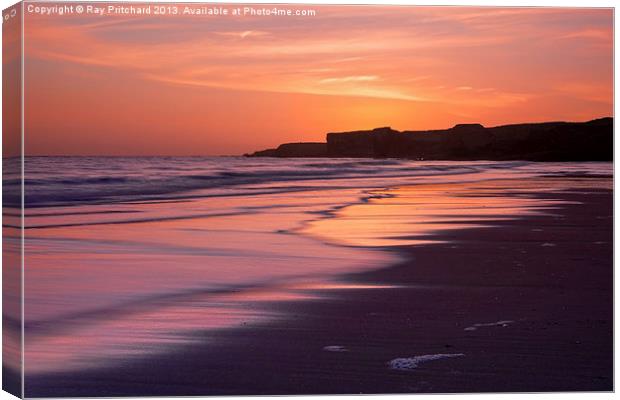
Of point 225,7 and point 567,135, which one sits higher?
point 225,7

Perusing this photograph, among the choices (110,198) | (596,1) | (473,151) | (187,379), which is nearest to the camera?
(187,379)

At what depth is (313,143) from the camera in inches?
254

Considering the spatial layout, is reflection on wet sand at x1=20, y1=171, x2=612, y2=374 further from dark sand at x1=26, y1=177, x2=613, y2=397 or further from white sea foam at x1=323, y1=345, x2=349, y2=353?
white sea foam at x1=323, y1=345, x2=349, y2=353

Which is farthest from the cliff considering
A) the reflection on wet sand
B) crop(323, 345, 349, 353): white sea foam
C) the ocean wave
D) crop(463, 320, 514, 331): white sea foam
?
crop(323, 345, 349, 353): white sea foam

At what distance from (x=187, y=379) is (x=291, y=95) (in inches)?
68.0

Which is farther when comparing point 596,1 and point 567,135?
point 567,135

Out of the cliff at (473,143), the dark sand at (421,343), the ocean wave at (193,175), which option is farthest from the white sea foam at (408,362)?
the ocean wave at (193,175)

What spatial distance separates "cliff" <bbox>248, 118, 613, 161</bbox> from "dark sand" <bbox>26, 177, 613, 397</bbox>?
1.03 ft

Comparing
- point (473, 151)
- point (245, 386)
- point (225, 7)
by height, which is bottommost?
point (245, 386)

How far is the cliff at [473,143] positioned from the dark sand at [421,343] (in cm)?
31

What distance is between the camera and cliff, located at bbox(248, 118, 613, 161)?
645cm

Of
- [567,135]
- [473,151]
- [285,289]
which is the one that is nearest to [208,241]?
[285,289]

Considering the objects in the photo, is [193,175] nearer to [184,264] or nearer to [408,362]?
[184,264]

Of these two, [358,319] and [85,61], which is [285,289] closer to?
[358,319]
